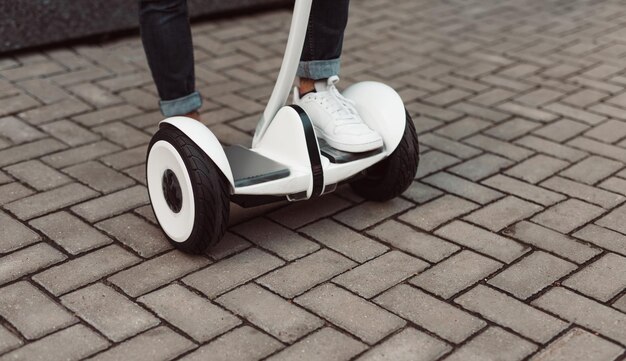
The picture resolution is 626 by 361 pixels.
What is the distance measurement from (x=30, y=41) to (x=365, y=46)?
168 cm

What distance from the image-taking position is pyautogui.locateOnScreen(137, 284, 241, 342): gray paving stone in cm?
222

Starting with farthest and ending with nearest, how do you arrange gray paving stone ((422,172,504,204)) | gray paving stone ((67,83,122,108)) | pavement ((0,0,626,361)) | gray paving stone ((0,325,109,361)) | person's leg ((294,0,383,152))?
gray paving stone ((67,83,122,108)), gray paving stone ((422,172,504,204)), person's leg ((294,0,383,152)), pavement ((0,0,626,361)), gray paving stone ((0,325,109,361))

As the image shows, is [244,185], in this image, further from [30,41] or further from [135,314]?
[30,41]

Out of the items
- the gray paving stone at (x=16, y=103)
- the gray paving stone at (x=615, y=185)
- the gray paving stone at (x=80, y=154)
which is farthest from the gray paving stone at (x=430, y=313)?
the gray paving stone at (x=16, y=103)

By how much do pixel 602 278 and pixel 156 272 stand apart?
1.26m

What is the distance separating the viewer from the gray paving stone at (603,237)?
2.64 metres

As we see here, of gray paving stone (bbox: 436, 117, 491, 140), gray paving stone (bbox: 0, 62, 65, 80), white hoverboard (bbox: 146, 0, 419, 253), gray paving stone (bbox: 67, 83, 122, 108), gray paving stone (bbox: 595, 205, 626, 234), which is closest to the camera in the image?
white hoverboard (bbox: 146, 0, 419, 253)

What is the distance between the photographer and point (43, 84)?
3945mm

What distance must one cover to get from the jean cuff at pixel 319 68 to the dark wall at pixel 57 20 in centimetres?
196

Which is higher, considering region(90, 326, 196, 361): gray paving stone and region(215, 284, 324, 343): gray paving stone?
region(90, 326, 196, 361): gray paving stone

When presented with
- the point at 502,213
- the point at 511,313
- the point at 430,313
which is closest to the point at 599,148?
the point at 502,213

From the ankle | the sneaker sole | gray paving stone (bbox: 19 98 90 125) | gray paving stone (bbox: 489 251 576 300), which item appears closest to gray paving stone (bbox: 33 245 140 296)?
the sneaker sole

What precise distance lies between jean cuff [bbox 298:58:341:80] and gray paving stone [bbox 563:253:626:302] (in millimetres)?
988

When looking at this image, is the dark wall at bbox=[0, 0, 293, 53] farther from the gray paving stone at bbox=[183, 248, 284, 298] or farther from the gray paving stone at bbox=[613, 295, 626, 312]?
the gray paving stone at bbox=[613, 295, 626, 312]
